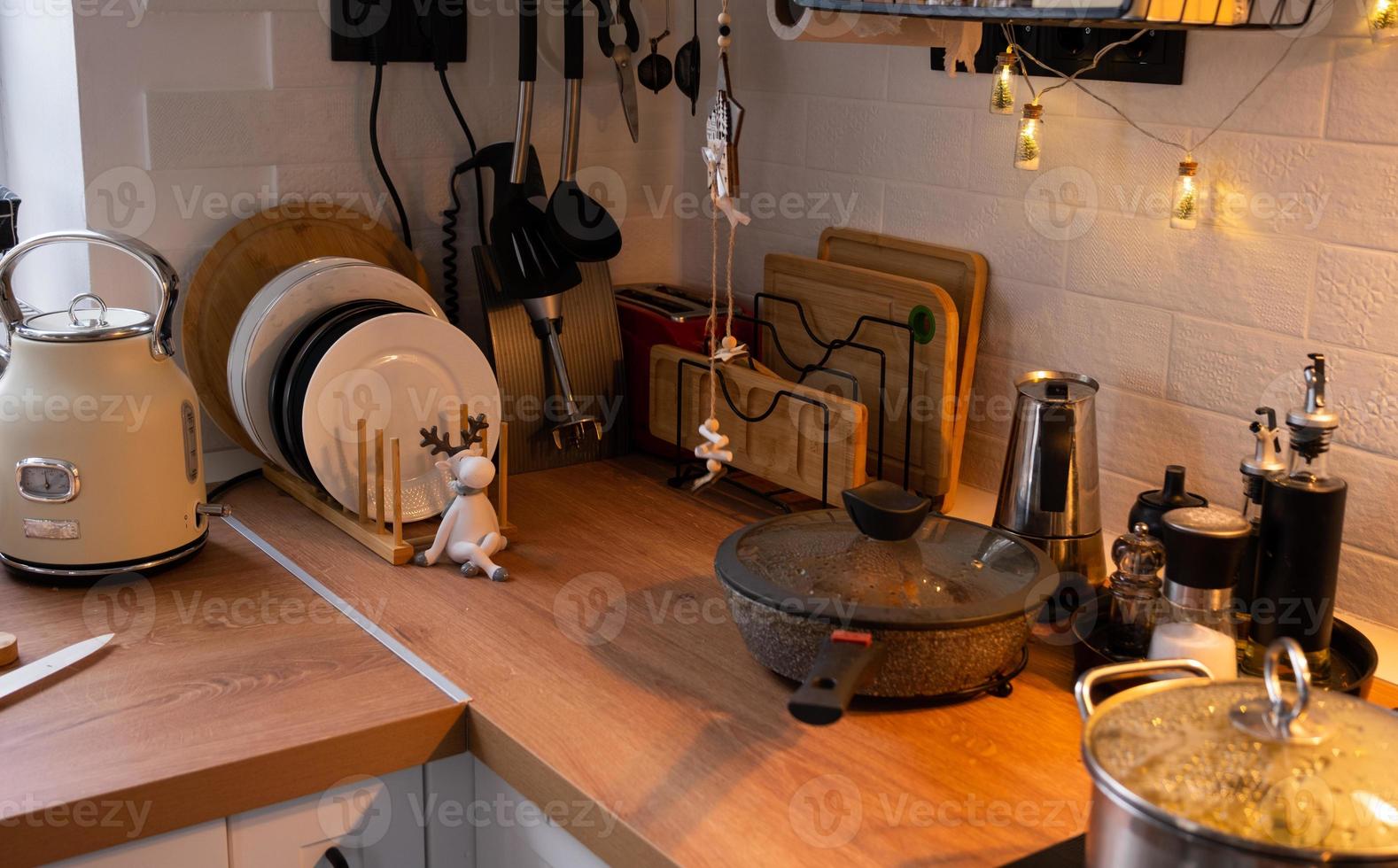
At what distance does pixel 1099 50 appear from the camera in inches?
52.4

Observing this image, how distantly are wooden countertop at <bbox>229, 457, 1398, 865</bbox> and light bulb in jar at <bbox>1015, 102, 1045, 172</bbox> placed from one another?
491mm

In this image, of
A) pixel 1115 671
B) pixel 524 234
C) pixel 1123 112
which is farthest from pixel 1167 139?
pixel 524 234

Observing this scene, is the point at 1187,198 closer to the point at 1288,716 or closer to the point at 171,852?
the point at 1288,716

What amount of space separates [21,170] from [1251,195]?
1398 mm

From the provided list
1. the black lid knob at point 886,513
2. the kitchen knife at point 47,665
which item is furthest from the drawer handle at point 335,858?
the black lid knob at point 886,513

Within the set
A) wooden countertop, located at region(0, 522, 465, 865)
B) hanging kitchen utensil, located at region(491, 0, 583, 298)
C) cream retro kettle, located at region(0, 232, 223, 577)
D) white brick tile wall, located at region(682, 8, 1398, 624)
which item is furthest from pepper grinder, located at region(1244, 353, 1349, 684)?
cream retro kettle, located at region(0, 232, 223, 577)

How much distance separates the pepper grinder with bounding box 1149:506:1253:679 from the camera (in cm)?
104

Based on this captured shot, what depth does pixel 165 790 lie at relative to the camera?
99cm

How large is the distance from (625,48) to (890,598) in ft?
3.11

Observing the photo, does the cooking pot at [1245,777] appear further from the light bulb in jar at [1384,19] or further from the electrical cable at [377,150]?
the electrical cable at [377,150]

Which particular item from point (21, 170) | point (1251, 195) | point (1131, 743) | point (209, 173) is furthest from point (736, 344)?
point (21, 170)

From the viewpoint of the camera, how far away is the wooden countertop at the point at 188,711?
Answer: 979 millimetres

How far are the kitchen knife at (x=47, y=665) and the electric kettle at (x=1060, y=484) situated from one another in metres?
0.83

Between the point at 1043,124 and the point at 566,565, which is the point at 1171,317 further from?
the point at 566,565
